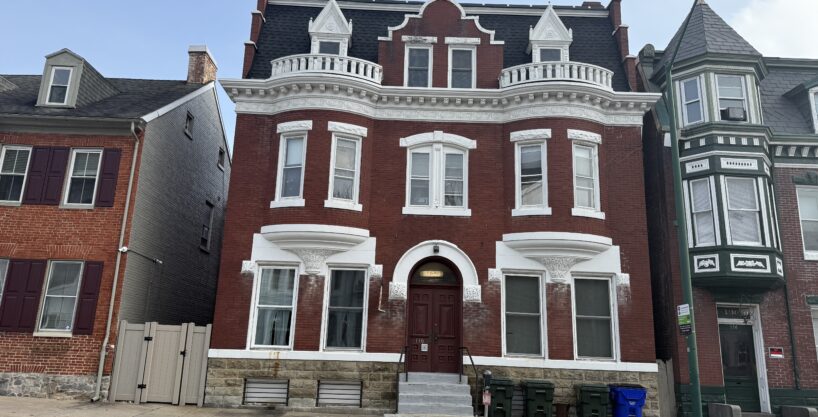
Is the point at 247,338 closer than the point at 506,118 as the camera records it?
Yes

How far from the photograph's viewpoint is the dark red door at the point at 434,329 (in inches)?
607

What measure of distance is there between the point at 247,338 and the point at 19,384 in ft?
19.6

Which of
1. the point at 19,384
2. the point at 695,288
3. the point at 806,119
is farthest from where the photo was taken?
the point at 806,119

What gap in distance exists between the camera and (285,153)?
16391 mm

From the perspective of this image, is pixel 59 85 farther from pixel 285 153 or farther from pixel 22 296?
pixel 285 153

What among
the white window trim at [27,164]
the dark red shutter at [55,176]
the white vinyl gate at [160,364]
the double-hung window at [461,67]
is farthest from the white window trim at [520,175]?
the white window trim at [27,164]

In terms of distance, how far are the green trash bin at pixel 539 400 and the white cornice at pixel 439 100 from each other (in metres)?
7.38

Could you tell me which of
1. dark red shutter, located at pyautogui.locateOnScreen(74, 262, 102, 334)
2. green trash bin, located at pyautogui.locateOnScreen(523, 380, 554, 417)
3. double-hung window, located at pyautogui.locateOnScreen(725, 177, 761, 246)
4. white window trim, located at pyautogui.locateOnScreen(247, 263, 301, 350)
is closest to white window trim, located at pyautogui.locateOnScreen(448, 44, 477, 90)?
white window trim, located at pyautogui.locateOnScreen(247, 263, 301, 350)

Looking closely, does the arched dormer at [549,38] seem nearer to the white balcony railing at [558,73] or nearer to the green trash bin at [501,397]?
the white balcony railing at [558,73]

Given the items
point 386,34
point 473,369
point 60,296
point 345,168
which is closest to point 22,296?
point 60,296

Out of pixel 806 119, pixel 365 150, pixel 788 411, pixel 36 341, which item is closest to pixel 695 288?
pixel 788 411

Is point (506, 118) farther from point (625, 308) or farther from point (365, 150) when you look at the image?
point (625, 308)

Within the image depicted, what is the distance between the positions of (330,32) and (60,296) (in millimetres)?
10752

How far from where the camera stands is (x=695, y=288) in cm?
1614
